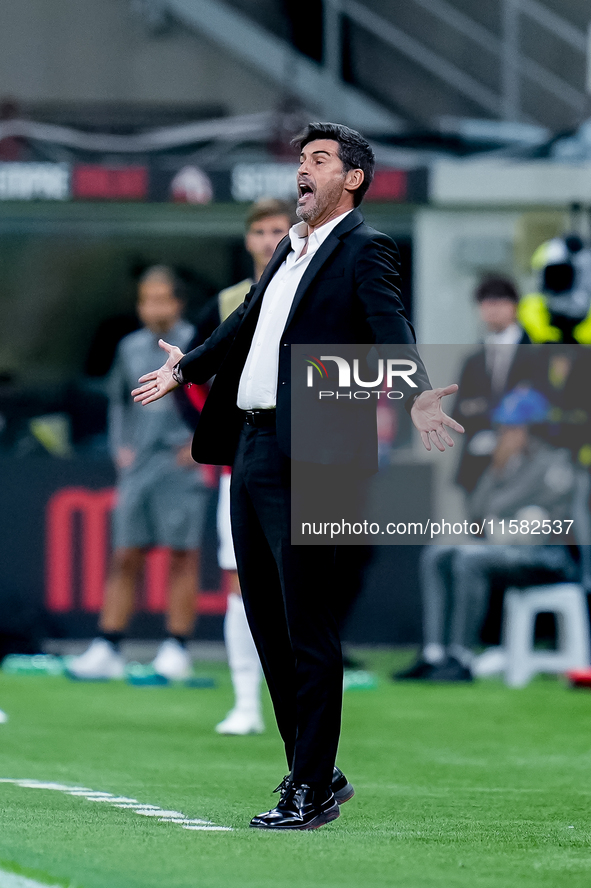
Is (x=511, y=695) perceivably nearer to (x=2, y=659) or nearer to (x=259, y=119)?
(x=2, y=659)

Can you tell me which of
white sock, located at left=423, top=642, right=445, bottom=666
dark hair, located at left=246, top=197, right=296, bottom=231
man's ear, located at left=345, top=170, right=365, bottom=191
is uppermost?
dark hair, located at left=246, top=197, right=296, bottom=231

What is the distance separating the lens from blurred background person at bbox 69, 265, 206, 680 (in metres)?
9.02

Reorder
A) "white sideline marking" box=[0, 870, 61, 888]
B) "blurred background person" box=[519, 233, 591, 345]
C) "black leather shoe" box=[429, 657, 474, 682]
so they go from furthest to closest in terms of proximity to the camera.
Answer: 1. "blurred background person" box=[519, 233, 591, 345]
2. "black leather shoe" box=[429, 657, 474, 682]
3. "white sideline marking" box=[0, 870, 61, 888]

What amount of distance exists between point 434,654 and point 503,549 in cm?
71

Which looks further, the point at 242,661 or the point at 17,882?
Answer: the point at 242,661

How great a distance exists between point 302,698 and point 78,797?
2.91 ft

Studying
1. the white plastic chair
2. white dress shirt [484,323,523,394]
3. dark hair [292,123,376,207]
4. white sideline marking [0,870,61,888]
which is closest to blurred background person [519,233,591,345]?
white dress shirt [484,323,523,394]

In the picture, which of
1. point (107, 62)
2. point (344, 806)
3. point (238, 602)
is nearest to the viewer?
point (344, 806)

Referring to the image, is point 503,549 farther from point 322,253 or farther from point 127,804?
point 322,253

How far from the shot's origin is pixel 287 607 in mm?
4348

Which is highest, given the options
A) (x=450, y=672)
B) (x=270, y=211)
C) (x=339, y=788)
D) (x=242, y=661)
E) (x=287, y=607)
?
(x=270, y=211)

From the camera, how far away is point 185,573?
930 cm

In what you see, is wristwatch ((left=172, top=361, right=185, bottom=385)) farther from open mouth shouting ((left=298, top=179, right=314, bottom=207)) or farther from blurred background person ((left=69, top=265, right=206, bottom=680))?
blurred background person ((left=69, top=265, right=206, bottom=680))

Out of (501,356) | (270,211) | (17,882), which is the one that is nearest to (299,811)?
(17,882)
